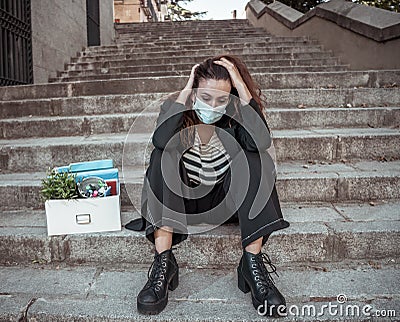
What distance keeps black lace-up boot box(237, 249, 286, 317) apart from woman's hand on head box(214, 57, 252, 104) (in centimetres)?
80

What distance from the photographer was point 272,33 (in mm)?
9273

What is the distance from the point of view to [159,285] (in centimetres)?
182

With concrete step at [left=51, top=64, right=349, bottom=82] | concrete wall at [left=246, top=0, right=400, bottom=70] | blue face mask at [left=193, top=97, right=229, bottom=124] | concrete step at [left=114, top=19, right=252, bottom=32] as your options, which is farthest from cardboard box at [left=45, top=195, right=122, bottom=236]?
concrete step at [left=114, top=19, right=252, bottom=32]

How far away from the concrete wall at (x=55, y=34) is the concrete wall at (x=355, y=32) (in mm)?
4193

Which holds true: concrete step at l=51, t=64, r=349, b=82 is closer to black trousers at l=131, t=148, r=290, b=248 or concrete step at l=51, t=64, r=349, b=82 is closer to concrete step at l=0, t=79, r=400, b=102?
concrete step at l=0, t=79, r=400, b=102

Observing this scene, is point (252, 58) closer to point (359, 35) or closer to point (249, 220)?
point (359, 35)

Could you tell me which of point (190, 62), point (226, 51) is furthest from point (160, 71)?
point (226, 51)

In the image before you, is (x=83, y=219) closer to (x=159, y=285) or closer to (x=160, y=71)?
(x=159, y=285)

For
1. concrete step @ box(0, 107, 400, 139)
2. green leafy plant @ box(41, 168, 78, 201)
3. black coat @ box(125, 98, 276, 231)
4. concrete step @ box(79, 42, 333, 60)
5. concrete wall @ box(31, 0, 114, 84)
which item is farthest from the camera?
concrete step @ box(79, 42, 333, 60)

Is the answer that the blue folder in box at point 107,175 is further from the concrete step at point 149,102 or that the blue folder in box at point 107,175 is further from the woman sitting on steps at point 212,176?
the concrete step at point 149,102

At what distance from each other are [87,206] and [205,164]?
0.68 metres

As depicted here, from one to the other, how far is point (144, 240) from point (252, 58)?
4.36 m

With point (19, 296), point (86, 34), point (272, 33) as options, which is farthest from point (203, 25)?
point (19, 296)

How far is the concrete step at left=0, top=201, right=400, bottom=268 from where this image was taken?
2160mm
